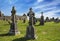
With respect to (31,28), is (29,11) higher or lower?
higher

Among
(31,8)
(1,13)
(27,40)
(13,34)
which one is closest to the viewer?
(27,40)

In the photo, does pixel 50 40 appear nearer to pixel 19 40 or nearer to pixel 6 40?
pixel 19 40

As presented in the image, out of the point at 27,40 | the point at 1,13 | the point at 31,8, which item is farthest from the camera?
the point at 1,13

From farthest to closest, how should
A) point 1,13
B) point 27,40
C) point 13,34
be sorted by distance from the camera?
point 1,13 < point 13,34 < point 27,40

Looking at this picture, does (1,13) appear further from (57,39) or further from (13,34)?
(57,39)

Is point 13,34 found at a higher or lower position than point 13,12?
lower

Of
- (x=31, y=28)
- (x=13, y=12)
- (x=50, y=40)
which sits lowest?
(x=50, y=40)

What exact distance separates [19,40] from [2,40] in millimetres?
2859

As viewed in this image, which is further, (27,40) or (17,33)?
(17,33)

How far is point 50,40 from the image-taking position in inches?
1086

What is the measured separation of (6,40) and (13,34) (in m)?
4.99

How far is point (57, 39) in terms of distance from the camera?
2825 centimetres

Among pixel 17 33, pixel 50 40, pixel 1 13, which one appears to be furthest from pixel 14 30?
pixel 1 13

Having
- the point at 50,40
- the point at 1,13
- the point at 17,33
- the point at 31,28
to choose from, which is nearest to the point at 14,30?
the point at 17,33
